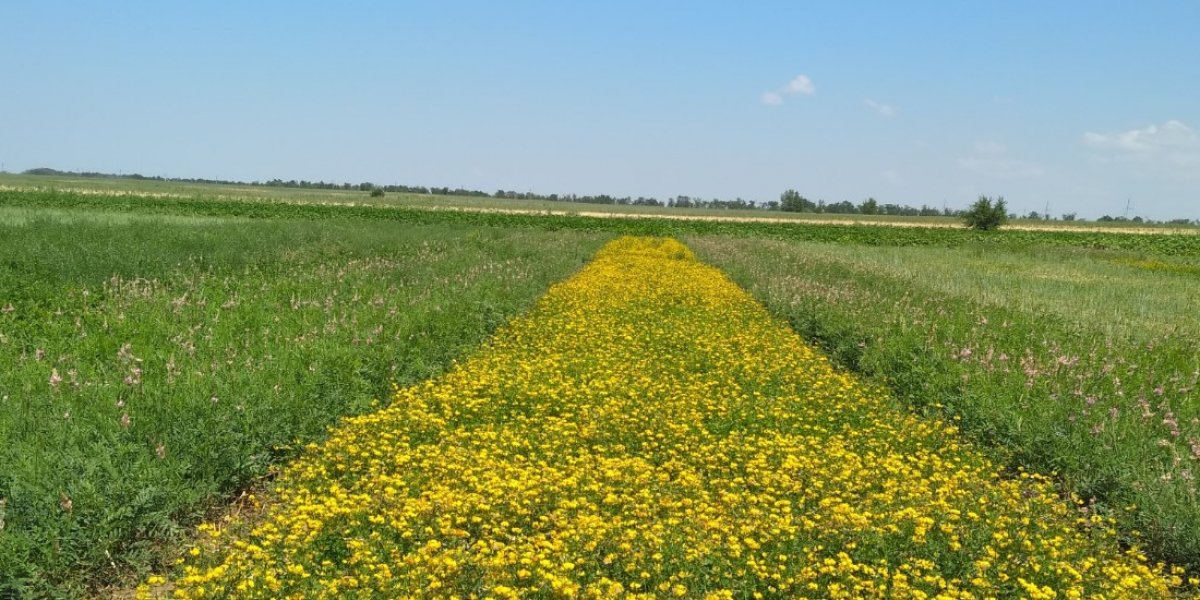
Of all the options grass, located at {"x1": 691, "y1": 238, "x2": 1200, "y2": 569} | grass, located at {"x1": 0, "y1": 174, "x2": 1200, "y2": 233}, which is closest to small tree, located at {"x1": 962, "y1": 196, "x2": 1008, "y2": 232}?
grass, located at {"x1": 0, "y1": 174, "x2": 1200, "y2": 233}

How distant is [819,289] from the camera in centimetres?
1959

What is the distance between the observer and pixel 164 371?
28.6 ft

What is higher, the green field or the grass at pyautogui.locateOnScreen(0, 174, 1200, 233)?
the grass at pyautogui.locateOnScreen(0, 174, 1200, 233)

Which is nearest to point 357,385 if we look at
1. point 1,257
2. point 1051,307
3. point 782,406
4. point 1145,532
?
point 782,406

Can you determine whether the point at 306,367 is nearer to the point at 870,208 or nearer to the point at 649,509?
the point at 649,509

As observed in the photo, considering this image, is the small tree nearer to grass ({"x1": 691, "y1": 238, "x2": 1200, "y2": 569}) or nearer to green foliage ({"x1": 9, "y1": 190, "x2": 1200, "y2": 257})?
green foliage ({"x1": 9, "y1": 190, "x2": 1200, "y2": 257})

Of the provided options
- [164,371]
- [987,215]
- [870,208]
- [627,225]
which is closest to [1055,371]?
[164,371]

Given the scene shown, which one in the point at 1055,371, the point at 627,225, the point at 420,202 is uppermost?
the point at 420,202

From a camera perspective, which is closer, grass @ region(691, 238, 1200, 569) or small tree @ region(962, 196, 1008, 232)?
grass @ region(691, 238, 1200, 569)

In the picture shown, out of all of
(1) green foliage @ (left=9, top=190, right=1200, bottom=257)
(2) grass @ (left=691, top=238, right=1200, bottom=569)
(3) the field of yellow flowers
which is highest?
(1) green foliage @ (left=9, top=190, right=1200, bottom=257)

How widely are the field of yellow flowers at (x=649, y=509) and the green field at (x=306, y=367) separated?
47 cm

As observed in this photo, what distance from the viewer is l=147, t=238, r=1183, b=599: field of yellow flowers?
5.24 meters

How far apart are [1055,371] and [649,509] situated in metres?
7.27

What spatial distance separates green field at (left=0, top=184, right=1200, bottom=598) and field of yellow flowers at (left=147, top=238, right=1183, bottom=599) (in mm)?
471
